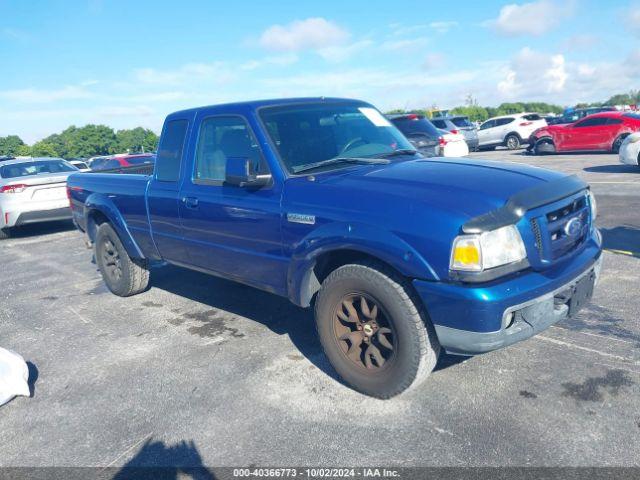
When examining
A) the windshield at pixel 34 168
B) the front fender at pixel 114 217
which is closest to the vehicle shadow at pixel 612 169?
the front fender at pixel 114 217

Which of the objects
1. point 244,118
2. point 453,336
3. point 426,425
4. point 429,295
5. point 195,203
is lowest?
point 426,425

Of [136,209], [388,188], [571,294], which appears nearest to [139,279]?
[136,209]

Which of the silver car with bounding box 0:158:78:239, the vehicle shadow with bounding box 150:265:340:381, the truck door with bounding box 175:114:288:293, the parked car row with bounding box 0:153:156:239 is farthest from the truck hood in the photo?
the silver car with bounding box 0:158:78:239

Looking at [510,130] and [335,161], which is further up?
[335,161]

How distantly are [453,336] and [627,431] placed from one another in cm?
103

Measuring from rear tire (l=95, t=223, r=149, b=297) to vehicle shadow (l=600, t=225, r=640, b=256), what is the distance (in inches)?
211

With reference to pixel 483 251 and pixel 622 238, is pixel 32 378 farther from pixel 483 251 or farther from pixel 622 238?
pixel 622 238

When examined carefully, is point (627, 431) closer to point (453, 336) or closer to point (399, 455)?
point (453, 336)

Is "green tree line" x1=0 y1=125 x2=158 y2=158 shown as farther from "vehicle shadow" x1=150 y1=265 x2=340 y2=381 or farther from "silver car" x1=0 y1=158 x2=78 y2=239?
"vehicle shadow" x1=150 y1=265 x2=340 y2=381

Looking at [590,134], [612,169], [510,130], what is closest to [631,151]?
[612,169]

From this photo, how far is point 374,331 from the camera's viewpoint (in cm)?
321

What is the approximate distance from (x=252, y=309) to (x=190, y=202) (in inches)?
51.7

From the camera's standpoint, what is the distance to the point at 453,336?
283 cm

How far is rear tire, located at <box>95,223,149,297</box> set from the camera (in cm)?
557
